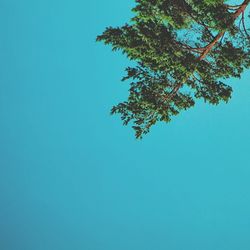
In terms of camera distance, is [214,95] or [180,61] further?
[214,95]

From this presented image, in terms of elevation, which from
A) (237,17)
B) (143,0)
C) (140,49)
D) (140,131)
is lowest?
(140,131)

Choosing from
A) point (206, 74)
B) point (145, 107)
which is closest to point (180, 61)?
point (206, 74)

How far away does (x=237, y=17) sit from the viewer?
39.8ft

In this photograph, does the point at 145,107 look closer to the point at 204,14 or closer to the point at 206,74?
the point at 206,74

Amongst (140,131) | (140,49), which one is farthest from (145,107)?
(140,49)

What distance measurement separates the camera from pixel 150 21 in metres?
11.8

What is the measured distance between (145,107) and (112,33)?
8.10 feet

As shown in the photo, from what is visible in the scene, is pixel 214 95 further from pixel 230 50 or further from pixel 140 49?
pixel 140 49

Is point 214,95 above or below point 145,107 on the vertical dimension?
above

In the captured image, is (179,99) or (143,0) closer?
(143,0)

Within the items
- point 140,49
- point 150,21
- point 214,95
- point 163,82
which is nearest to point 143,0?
point 150,21

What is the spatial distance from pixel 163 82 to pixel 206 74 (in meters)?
1.33

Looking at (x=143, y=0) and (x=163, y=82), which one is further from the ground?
(x=143, y=0)

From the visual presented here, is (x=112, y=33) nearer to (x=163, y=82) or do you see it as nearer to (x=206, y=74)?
(x=163, y=82)
